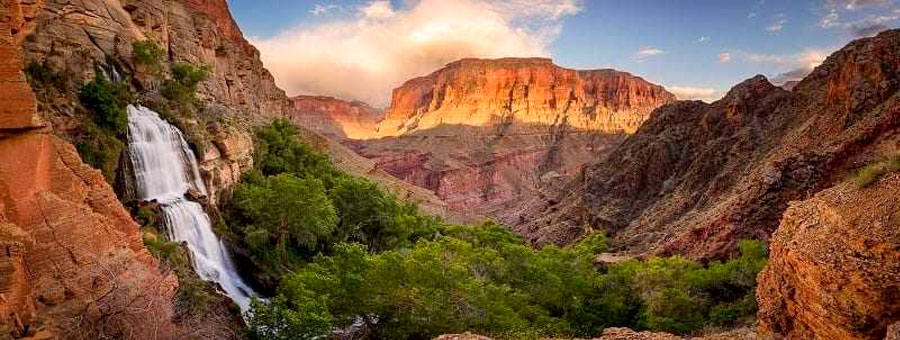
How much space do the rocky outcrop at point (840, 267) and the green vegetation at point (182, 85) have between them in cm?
3071

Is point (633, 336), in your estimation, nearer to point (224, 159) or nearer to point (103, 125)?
point (103, 125)

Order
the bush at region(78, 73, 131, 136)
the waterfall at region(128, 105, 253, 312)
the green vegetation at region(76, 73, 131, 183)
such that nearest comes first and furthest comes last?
the green vegetation at region(76, 73, 131, 183)
the waterfall at region(128, 105, 253, 312)
the bush at region(78, 73, 131, 136)

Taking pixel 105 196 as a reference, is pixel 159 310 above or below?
below

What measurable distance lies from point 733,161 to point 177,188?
1604 inches

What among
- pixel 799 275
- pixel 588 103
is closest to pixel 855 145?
pixel 799 275

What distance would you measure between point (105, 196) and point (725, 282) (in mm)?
24551

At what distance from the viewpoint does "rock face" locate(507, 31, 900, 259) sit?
32750mm

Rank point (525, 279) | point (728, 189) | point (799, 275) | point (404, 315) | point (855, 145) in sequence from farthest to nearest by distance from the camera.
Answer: point (728, 189), point (855, 145), point (525, 279), point (404, 315), point (799, 275)

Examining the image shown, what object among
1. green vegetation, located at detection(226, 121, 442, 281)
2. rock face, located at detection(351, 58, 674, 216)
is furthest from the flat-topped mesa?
green vegetation, located at detection(226, 121, 442, 281)

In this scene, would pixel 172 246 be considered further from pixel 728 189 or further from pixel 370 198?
pixel 728 189

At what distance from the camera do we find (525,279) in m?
23.8

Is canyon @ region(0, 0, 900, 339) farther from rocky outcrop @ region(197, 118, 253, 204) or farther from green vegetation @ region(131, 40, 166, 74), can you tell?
green vegetation @ region(131, 40, 166, 74)

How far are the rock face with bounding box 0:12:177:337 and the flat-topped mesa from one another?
471 ft

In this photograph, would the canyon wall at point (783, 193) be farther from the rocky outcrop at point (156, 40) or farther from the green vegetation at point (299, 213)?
the rocky outcrop at point (156, 40)
